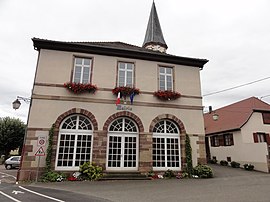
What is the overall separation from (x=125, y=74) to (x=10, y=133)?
20688 mm

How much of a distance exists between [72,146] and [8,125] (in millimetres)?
20017

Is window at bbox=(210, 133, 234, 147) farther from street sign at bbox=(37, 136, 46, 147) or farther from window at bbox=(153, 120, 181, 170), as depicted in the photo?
street sign at bbox=(37, 136, 46, 147)

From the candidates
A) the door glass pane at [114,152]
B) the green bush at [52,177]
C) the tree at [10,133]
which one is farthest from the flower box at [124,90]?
the tree at [10,133]

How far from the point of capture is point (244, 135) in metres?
17.5

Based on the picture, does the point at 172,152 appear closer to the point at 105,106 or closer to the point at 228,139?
the point at 105,106

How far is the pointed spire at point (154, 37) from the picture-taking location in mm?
19828

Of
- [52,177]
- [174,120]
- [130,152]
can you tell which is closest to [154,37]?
[174,120]

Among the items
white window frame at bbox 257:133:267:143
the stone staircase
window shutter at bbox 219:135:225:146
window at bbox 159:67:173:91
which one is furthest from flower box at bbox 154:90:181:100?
window shutter at bbox 219:135:225:146

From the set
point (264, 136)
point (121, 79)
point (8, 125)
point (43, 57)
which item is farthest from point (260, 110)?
point (8, 125)

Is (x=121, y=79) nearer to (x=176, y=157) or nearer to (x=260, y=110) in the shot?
(x=176, y=157)

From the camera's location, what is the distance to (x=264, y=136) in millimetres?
18094

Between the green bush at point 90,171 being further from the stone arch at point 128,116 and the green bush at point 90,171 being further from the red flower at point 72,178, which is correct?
the stone arch at point 128,116

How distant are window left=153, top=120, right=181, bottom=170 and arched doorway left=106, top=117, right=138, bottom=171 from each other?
1150 mm

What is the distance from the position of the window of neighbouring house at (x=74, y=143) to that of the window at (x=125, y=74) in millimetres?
2991
